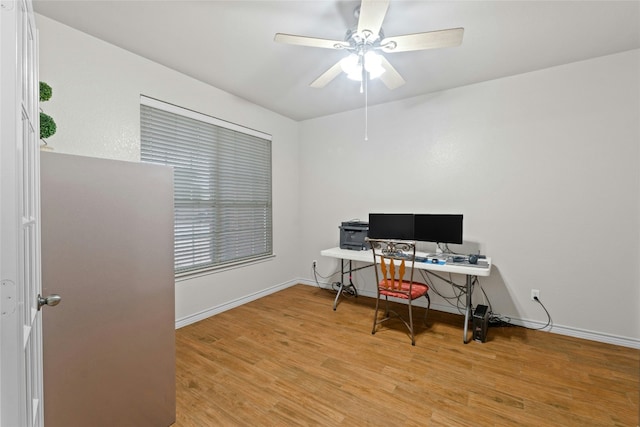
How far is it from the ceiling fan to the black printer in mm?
1886

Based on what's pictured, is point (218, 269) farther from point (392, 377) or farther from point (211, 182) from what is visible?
point (392, 377)

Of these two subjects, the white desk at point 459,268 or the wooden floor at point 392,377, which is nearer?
the wooden floor at point 392,377

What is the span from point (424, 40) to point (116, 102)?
8.38 ft

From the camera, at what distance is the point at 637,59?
257 cm

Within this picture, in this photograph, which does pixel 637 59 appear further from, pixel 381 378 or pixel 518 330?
pixel 381 378

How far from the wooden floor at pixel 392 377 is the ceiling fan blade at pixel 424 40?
2369 mm

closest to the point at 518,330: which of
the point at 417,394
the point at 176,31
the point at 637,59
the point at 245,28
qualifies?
the point at 417,394

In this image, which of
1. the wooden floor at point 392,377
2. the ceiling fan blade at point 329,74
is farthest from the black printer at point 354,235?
the ceiling fan blade at point 329,74

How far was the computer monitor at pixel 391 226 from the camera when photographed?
3.51 metres

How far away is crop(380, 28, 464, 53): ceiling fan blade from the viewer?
180 cm

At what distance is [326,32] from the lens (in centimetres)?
229

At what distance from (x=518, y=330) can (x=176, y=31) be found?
4.20 metres

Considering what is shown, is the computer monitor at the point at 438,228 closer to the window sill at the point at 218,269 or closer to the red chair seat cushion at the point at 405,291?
the red chair seat cushion at the point at 405,291

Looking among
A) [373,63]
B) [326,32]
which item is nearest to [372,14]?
[373,63]
